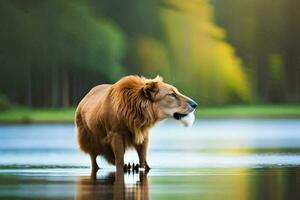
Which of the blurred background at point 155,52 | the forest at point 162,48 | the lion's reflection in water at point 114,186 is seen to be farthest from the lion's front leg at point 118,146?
the forest at point 162,48

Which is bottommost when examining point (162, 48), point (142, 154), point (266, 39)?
point (142, 154)

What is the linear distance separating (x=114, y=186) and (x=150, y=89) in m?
2.24

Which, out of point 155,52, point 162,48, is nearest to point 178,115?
point 155,52

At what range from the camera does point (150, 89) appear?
11578mm

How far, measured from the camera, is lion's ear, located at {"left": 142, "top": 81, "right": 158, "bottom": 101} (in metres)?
11.5

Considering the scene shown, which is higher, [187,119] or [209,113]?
Answer: [209,113]

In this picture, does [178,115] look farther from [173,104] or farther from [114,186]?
[114,186]

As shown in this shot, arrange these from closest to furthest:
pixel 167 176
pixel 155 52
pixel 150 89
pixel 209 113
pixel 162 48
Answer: pixel 167 176, pixel 150 89, pixel 209 113, pixel 155 52, pixel 162 48

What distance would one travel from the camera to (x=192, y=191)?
9.12m

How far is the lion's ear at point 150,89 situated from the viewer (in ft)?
37.9

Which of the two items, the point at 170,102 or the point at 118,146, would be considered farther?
the point at 170,102

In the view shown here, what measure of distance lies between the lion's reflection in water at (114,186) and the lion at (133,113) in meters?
0.40

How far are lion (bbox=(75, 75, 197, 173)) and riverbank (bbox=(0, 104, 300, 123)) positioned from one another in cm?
3029

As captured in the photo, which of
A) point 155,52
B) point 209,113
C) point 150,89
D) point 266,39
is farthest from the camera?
point 266,39
